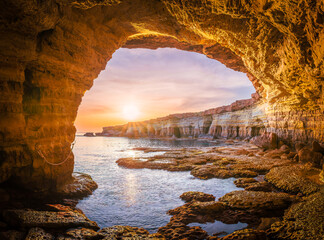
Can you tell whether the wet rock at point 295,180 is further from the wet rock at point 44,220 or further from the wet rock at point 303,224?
the wet rock at point 44,220

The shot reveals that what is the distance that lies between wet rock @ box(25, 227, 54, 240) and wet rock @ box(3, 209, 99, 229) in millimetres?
237

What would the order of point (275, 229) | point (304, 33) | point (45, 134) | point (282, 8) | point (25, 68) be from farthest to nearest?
point (45, 134), point (25, 68), point (304, 33), point (282, 8), point (275, 229)

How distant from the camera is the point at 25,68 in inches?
307

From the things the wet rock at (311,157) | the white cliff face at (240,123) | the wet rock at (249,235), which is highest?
the white cliff face at (240,123)

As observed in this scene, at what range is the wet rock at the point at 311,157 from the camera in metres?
11.4

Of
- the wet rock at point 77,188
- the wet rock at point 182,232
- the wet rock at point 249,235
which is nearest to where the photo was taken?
the wet rock at point 249,235

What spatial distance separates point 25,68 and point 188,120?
53.6 m

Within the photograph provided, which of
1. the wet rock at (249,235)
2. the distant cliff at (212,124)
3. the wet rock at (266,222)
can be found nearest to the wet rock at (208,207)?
the wet rock at (266,222)

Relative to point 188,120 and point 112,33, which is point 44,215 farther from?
point 188,120

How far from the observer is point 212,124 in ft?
166

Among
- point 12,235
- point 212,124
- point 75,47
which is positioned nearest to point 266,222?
point 12,235

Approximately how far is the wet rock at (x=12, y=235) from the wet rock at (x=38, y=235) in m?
0.18

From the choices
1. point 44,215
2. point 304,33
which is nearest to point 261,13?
point 304,33

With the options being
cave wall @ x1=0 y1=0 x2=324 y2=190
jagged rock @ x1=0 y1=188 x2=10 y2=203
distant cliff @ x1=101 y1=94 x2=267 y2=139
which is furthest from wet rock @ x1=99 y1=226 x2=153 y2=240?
distant cliff @ x1=101 y1=94 x2=267 y2=139
